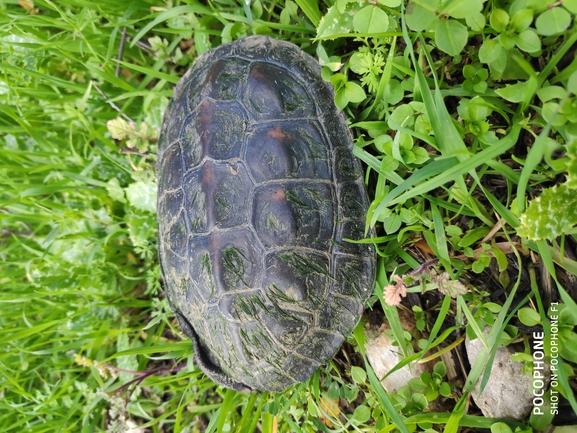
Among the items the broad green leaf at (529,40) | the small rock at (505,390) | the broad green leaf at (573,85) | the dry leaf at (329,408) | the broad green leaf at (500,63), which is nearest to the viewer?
the broad green leaf at (573,85)

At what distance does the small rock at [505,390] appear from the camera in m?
1.44

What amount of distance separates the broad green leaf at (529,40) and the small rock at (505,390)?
102 centimetres

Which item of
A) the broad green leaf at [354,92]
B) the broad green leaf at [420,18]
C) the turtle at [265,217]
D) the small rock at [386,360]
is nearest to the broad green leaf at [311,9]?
the turtle at [265,217]

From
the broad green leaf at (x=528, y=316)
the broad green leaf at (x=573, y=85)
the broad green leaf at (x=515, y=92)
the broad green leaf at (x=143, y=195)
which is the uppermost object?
the broad green leaf at (x=573, y=85)

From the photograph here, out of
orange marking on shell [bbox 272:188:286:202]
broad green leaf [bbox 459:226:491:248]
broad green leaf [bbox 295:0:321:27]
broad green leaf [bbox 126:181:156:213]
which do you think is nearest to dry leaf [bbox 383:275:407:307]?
broad green leaf [bbox 459:226:491:248]

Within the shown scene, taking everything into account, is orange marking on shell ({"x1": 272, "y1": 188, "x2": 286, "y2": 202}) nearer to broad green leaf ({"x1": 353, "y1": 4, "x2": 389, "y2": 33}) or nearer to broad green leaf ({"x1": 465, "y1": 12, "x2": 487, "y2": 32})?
broad green leaf ({"x1": 353, "y1": 4, "x2": 389, "y2": 33})

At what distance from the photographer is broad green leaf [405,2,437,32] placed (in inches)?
48.4

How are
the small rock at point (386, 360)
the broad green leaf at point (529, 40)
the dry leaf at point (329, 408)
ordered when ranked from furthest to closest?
the dry leaf at point (329, 408), the small rock at point (386, 360), the broad green leaf at point (529, 40)

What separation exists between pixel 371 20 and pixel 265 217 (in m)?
0.80

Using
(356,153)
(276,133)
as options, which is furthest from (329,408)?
(276,133)

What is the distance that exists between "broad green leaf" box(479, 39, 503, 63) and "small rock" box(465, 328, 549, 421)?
1.01m

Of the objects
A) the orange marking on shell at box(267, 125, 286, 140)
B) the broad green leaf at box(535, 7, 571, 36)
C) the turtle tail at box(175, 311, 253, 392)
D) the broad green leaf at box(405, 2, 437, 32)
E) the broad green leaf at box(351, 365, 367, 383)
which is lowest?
the turtle tail at box(175, 311, 253, 392)

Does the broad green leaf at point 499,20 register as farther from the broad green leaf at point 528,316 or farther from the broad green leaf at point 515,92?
the broad green leaf at point 528,316

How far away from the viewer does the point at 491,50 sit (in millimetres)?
1259
